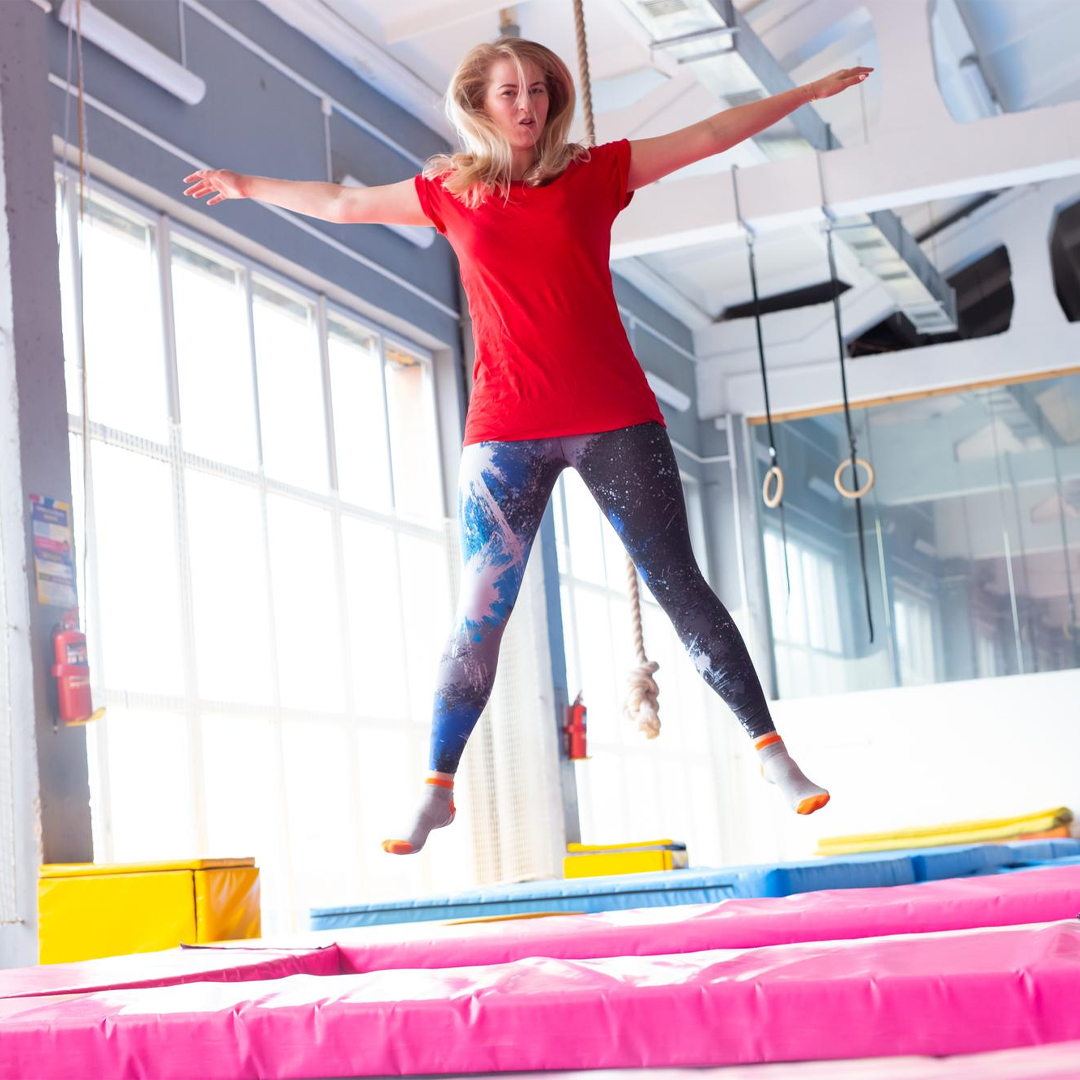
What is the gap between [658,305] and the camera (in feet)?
36.4

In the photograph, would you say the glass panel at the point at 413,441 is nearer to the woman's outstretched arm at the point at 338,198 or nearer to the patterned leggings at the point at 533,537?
the woman's outstretched arm at the point at 338,198

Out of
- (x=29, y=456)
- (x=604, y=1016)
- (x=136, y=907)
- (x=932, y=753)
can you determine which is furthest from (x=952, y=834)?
(x=604, y=1016)

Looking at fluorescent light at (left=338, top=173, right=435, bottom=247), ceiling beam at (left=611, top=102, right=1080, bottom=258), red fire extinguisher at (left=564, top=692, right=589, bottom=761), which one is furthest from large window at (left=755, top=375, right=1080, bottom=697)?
fluorescent light at (left=338, top=173, right=435, bottom=247)

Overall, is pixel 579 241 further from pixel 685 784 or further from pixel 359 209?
pixel 685 784

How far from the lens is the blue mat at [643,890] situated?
3291mm

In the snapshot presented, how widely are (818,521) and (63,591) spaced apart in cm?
749

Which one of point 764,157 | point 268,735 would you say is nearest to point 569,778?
point 268,735

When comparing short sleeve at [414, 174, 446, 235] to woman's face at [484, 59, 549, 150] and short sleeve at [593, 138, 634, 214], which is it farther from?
short sleeve at [593, 138, 634, 214]

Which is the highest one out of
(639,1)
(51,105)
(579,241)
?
(639,1)

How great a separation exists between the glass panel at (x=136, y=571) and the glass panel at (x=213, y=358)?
37 cm

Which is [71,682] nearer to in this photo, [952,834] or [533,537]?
→ [533,537]

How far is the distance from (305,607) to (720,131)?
4265 mm

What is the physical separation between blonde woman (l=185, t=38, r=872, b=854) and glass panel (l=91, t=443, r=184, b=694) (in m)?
3.02

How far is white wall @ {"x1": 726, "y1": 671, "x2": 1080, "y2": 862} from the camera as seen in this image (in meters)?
9.83
